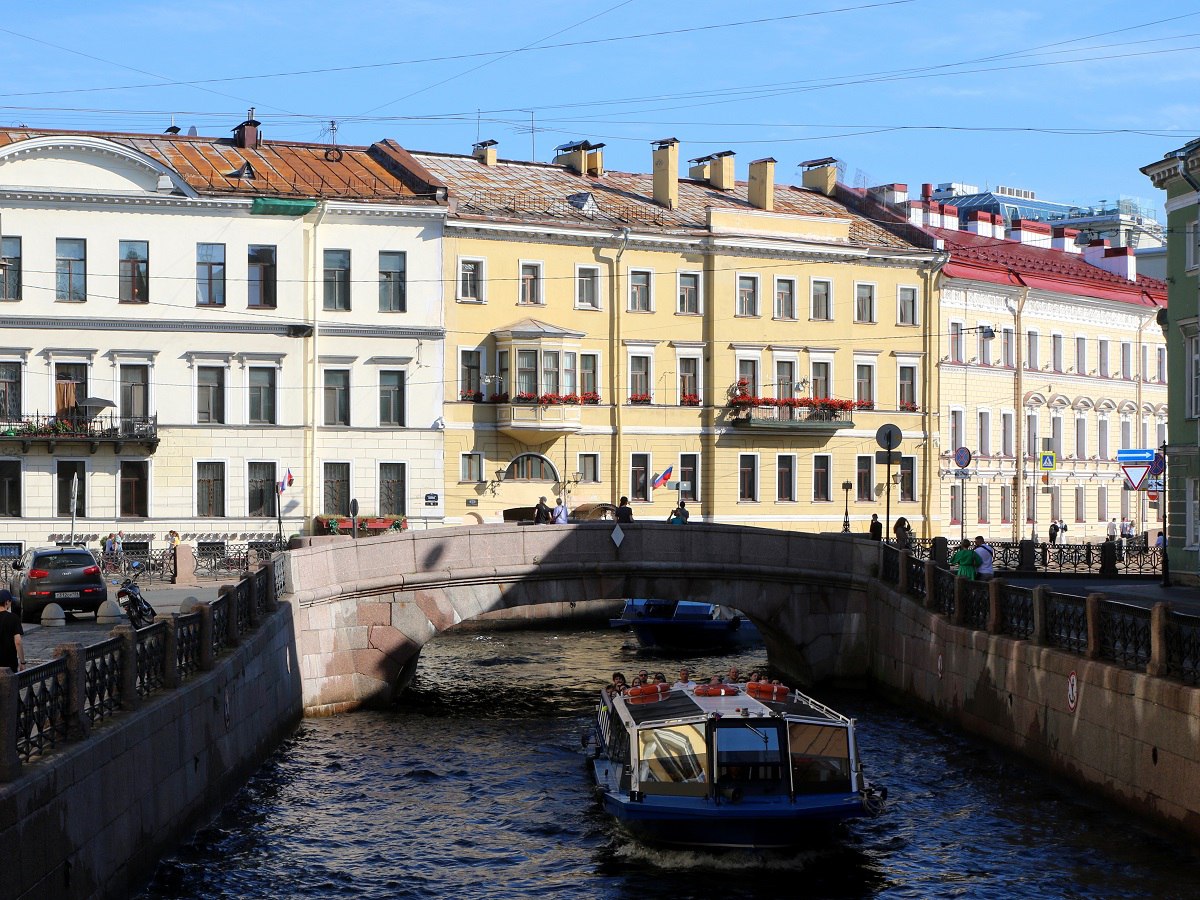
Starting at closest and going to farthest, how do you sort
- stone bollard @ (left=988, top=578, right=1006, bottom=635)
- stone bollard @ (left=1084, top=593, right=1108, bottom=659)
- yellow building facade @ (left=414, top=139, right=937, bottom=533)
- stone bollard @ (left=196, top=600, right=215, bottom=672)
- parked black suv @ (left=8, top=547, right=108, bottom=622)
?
stone bollard @ (left=196, top=600, right=215, bottom=672) < stone bollard @ (left=1084, top=593, right=1108, bottom=659) < stone bollard @ (left=988, top=578, right=1006, bottom=635) < parked black suv @ (left=8, top=547, right=108, bottom=622) < yellow building facade @ (left=414, top=139, right=937, bottom=533)

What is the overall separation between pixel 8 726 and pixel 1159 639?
1309 cm

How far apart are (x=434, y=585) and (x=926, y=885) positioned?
1396cm

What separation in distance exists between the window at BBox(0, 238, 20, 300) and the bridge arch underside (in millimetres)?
19451

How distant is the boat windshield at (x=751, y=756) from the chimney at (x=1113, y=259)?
175 ft

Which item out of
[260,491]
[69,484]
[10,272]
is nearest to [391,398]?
[260,491]

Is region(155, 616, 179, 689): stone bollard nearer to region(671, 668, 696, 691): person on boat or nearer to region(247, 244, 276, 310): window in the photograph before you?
region(671, 668, 696, 691): person on boat

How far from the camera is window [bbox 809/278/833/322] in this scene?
188 feet

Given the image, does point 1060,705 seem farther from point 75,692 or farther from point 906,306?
point 906,306

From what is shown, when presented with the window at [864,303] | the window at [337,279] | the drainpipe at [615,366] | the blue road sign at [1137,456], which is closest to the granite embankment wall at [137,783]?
the blue road sign at [1137,456]

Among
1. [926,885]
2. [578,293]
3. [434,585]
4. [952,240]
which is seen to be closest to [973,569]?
[434,585]

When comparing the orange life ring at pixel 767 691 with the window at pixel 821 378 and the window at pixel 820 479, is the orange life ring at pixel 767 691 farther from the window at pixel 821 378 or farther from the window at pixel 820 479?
the window at pixel 821 378

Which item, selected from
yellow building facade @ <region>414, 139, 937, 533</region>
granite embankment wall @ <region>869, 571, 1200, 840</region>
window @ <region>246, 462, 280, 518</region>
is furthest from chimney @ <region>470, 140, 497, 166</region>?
granite embankment wall @ <region>869, 571, 1200, 840</region>

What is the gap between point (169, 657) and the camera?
19.6 meters

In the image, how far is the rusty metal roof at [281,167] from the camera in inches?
1955
